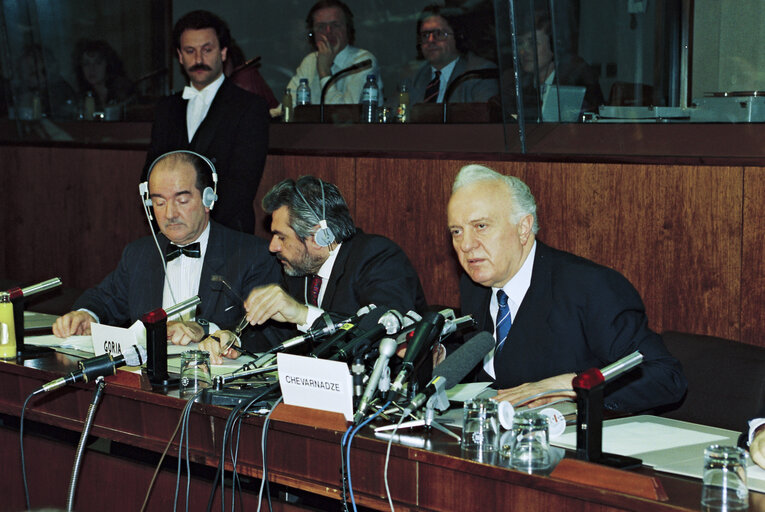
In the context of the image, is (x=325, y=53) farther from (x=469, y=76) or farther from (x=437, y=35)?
(x=469, y=76)

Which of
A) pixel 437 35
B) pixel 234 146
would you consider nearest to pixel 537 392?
pixel 234 146

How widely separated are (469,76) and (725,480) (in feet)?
11.9

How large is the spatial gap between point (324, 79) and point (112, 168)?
1382 mm

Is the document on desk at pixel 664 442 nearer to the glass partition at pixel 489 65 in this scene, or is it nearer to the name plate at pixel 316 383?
the name plate at pixel 316 383

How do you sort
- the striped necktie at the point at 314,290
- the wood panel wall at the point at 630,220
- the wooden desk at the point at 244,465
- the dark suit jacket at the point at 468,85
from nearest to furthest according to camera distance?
the wooden desk at the point at 244,465
the striped necktie at the point at 314,290
the wood panel wall at the point at 630,220
the dark suit jacket at the point at 468,85

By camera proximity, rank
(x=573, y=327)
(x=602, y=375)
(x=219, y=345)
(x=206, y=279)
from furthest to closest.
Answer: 1. (x=206, y=279)
2. (x=219, y=345)
3. (x=573, y=327)
4. (x=602, y=375)

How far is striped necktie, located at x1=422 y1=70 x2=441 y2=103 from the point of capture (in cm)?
509

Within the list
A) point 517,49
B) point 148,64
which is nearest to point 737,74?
point 517,49

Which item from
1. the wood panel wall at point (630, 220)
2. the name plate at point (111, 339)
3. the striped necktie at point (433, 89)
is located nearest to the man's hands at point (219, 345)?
the name plate at point (111, 339)

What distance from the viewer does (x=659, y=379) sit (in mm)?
2408

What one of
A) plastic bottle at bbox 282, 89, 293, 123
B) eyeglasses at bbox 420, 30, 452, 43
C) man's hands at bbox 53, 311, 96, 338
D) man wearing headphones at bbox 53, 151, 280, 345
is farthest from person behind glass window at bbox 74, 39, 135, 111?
man's hands at bbox 53, 311, 96, 338

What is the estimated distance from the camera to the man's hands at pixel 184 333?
3.07 m

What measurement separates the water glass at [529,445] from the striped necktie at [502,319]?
82 cm

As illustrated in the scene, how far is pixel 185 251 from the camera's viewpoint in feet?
11.6
